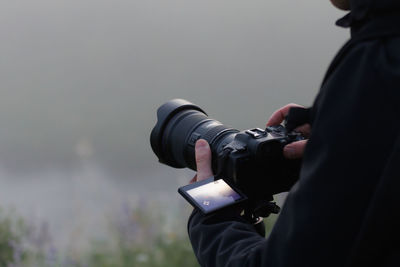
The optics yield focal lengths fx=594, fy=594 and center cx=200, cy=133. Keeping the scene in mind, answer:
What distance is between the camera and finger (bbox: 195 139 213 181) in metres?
1.12

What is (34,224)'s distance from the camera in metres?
2.28

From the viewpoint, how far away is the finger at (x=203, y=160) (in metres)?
1.12

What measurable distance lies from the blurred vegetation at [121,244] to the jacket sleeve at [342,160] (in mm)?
1444

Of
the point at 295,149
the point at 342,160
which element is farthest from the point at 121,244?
the point at 342,160

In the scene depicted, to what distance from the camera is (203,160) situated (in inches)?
44.8

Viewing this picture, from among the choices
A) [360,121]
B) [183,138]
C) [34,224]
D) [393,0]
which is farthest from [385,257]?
[34,224]

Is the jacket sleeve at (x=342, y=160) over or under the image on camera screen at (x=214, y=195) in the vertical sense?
over

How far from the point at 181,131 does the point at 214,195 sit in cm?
37

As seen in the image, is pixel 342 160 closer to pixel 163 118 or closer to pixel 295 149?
pixel 295 149

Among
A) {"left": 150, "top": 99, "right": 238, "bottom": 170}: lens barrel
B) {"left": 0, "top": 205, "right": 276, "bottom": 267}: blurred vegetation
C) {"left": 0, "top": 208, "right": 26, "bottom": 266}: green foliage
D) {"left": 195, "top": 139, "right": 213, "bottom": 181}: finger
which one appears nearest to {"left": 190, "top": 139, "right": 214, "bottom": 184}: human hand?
{"left": 195, "top": 139, "right": 213, "bottom": 181}: finger

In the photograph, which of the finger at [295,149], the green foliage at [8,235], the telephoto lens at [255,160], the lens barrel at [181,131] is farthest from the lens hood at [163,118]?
the green foliage at [8,235]

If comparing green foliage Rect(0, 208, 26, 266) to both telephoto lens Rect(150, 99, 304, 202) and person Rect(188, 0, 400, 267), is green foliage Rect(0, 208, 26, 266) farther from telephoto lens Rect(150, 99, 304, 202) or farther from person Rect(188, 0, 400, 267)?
person Rect(188, 0, 400, 267)

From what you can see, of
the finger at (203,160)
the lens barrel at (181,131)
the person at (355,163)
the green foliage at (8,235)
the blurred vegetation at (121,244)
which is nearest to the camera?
the person at (355,163)

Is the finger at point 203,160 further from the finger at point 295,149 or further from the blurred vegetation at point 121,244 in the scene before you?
the blurred vegetation at point 121,244
